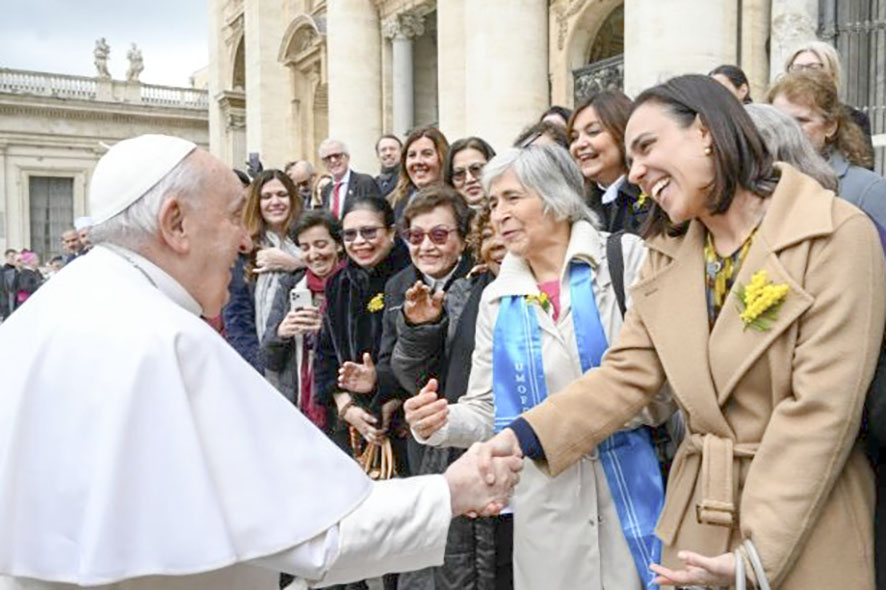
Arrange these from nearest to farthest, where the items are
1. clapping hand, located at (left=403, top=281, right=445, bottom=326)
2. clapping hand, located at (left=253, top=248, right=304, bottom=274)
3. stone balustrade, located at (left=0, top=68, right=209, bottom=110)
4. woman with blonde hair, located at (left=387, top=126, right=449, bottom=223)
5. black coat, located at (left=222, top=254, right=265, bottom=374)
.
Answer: clapping hand, located at (left=403, top=281, right=445, bottom=326)
clapping hand, located at (left=253, top=248, right=304, bottom=274)
black coat, located at (left=222, top=254, right=265, bottom=374)
woman with blonde hair, located at (left=387, top=126, right=449, bottom=223)
stone balustrade, located at (left=0, top=68, right=209, bottom=110)

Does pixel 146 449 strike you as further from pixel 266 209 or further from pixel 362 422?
pixel 266 209

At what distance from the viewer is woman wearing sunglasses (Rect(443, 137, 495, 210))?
4.94 metres

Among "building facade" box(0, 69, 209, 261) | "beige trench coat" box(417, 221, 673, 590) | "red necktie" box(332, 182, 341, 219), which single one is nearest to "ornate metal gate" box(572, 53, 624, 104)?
"red necktie" box(332, 182, 341, 219)

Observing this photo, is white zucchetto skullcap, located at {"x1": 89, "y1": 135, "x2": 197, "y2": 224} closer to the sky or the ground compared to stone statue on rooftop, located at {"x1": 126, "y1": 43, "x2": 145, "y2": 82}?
closer to the ground

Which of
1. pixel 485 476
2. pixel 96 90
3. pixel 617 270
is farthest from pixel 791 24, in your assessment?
pixel 96 90

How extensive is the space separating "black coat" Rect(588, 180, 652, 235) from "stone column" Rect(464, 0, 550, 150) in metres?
6.87

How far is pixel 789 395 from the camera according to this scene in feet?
6.69

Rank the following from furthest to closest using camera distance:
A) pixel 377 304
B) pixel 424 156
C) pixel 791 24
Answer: pixel 791 24 < pixel 424 156 < pixel 377 304

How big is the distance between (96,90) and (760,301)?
37748mm

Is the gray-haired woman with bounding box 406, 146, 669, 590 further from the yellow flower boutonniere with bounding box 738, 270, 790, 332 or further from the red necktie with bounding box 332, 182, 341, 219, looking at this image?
the red necktie with bounding box 332, 182, 341, 219

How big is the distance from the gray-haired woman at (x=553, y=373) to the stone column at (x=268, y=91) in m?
18.1

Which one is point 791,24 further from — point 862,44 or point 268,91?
point 268,91

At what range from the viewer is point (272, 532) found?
1852 millimetres

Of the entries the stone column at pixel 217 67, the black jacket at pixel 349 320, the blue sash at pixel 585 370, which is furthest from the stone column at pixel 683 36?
the stone column at pixel 217 67
